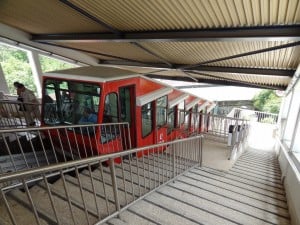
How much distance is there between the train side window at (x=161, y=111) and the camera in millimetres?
6422

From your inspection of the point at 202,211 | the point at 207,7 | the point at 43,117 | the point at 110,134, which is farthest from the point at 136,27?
the point at 202,211

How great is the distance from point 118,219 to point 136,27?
429cm

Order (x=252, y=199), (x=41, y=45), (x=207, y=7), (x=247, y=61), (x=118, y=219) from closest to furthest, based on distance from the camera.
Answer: (x=118, y=219), (x=207, y=7), (x=252, y=199), (x=247, y=61), (x=41, y=45)

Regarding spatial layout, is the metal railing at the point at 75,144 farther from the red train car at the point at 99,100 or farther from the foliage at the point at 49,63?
the foliage at the point at 49,63

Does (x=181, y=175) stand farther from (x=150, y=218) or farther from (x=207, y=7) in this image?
(x=207, y=7)

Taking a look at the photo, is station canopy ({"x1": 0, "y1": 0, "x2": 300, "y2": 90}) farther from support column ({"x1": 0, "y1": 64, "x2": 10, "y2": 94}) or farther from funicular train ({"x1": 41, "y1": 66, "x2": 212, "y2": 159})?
support column ({"x1": 0, "y1": 64, "x2": 10, "y2": 94})

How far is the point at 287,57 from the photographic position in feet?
17.3

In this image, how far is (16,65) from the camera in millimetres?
9398

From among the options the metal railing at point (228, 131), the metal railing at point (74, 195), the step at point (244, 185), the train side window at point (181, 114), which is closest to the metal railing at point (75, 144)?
the metal railing at point (74, 195)

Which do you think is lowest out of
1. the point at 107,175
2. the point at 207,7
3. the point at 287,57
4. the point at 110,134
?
Answer: the point at 107,175

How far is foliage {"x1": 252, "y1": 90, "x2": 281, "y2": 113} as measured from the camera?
757 inches

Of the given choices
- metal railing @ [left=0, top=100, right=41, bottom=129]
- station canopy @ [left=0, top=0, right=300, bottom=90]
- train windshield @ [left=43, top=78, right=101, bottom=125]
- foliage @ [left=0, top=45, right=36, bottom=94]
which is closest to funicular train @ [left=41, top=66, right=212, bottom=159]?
train windshield @ [left=43, top=78, right=101, bottom=125]

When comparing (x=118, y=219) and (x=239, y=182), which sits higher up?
(x=118, y=219)

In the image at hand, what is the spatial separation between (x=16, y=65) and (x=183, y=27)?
810 centimetres
